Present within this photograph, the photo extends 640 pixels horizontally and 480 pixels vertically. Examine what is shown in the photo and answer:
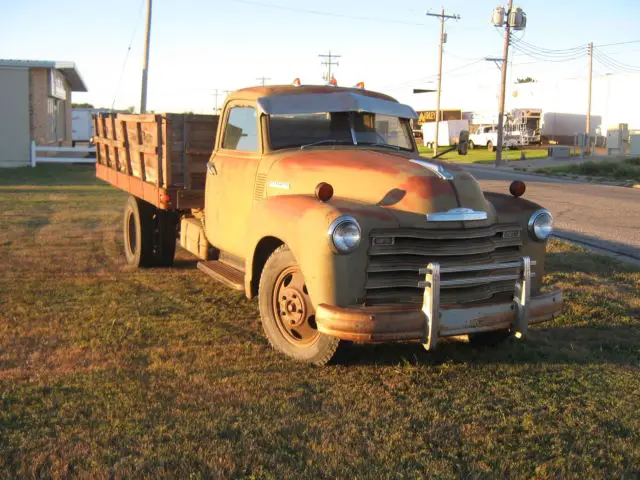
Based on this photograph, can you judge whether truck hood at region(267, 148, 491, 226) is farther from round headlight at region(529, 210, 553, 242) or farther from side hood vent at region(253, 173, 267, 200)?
round headlight at region(529, 210, 553, 242)

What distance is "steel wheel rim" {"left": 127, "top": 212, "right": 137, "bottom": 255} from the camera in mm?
9154

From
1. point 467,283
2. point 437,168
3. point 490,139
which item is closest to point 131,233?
point 437,168

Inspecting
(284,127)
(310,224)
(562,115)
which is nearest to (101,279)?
(284,127)

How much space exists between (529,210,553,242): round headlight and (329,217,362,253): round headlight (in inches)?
64.1

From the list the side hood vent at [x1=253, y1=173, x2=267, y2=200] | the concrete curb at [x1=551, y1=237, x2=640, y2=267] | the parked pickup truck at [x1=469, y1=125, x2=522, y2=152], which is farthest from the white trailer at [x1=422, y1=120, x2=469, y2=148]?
the side hood vent at [x1=253, y1=173, x2=267, y2=200]

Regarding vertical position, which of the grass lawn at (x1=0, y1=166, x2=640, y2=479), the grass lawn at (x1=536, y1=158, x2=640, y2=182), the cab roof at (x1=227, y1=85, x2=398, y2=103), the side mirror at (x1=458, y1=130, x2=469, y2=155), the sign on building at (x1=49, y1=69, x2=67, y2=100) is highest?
the sign on building at (x1=49, y1=69, x2=67, y2=100)

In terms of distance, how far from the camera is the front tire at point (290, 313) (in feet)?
16.5

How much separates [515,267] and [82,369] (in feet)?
10.2

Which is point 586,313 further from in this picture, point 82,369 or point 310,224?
point 82,369

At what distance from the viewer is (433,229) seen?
483 centimetres

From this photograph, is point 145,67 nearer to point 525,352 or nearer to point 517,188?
point 517,188

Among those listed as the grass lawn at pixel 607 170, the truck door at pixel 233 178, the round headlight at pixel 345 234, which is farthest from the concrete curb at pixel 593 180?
the round headlight at pixel 345 234

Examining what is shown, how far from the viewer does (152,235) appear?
347 inches

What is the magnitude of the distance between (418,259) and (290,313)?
104 centimetres
